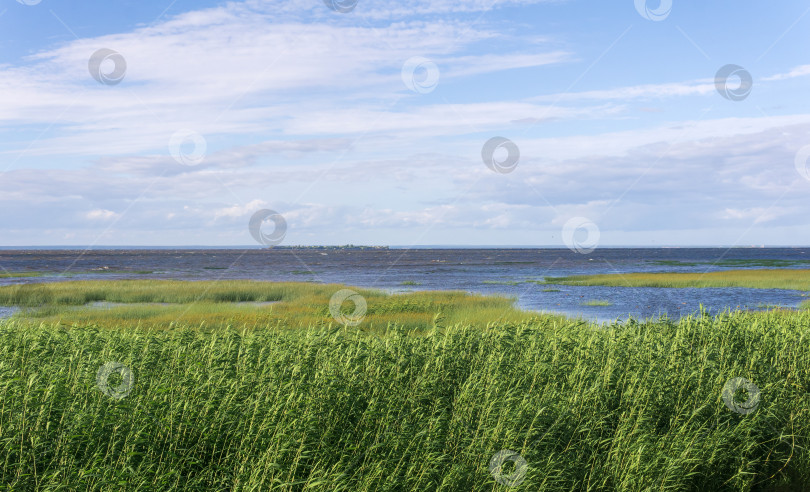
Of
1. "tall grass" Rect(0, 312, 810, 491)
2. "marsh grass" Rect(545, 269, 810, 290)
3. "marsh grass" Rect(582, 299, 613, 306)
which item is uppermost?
→ "marsh grass" Rect(545, 269, 810, 290)

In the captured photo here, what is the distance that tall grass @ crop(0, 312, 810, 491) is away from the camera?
270 inches

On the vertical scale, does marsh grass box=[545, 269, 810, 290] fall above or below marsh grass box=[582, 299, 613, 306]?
above

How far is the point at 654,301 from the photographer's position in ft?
125

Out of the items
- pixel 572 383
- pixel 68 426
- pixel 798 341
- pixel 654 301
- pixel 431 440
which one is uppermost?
pixel 654 301

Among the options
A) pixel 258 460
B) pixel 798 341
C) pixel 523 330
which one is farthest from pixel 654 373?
pixel 258 460

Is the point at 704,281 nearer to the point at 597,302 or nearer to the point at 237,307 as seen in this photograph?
the point at 597,302

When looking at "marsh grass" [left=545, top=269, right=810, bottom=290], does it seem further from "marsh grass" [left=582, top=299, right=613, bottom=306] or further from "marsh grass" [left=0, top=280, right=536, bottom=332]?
"marsh grass" [left=0, top=280, right=536, bottom=332]

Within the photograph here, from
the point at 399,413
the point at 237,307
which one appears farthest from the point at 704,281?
the point at 399,413

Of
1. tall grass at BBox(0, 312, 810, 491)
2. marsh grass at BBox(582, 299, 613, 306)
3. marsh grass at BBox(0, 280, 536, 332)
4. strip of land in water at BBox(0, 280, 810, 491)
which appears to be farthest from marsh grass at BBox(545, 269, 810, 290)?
tall grass at BBox(0, 312, 810, 491)

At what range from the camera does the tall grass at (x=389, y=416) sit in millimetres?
6848

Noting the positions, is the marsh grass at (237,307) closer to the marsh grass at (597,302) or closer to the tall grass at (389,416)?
the marsh grass at (597,302)

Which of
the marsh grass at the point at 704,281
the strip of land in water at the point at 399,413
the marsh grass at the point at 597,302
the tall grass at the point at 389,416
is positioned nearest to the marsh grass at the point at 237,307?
the marsh grass at the point at 597,302

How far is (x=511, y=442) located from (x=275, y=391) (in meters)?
3.54

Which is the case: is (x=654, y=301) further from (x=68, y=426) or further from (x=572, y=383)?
(x=68, y=426)
